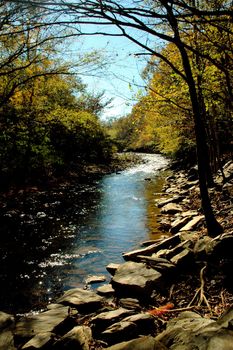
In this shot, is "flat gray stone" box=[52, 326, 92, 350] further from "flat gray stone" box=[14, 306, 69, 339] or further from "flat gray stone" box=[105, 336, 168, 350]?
"flat gray stone" box=[105, 336, 168, 350]

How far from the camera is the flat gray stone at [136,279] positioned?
610 cm

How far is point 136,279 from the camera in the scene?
6344mm

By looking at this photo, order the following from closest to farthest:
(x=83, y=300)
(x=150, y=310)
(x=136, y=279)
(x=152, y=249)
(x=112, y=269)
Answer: (x=150, y=310) < (x=83, y=300) < (x=136, y=279) < (x=112, y=269) < (x=152, y=249)

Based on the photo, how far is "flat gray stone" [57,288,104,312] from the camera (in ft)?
19.4

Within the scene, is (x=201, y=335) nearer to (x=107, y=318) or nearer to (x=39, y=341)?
(x=107, y=318)

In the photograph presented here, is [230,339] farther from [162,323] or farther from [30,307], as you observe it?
[30,307]

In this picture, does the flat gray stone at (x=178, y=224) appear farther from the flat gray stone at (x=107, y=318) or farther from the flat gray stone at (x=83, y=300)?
the flat gray stone at (x=107, y=318)

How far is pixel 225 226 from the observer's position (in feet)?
27.1

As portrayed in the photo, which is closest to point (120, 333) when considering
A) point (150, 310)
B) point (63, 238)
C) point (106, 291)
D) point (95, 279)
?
point (150, 310)

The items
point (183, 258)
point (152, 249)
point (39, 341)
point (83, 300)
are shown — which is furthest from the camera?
point (152, 249)

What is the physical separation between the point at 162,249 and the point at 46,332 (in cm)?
454

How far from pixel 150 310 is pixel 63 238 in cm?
601

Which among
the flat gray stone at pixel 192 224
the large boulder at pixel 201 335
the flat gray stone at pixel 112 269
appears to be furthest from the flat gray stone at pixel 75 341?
the flat gray stone at pixel 192 224

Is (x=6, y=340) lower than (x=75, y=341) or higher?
higher
